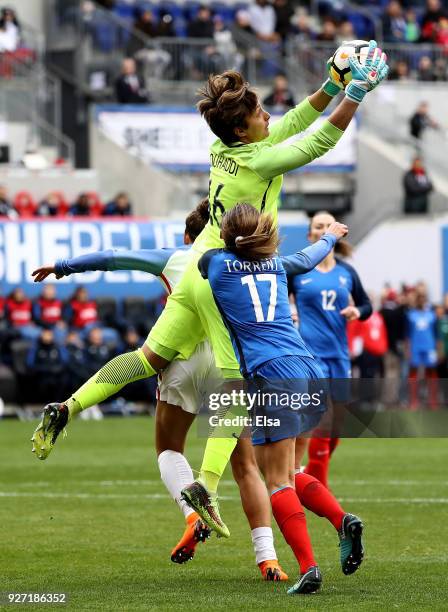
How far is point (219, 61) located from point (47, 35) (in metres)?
3.79

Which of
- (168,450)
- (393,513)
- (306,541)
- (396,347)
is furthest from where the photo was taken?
(396,347)

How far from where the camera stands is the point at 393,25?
3416cm

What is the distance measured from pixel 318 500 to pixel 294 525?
1.95 ft

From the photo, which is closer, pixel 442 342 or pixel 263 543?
pixel 263 543

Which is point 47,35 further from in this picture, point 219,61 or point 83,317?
point 83,317

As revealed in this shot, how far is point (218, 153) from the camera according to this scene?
26.5 ft

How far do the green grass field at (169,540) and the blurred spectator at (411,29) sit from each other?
19311 mm

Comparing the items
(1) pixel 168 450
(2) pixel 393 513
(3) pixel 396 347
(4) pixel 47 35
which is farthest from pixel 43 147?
(1) pixel 168 450

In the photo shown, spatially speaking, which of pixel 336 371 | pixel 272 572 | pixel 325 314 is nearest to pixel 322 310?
pixel 325 314

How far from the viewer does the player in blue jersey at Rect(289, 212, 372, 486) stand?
11250 mm

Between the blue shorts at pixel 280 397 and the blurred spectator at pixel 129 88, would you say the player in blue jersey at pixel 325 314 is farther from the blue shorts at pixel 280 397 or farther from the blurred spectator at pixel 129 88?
the blurred spectator at pixel 129 88

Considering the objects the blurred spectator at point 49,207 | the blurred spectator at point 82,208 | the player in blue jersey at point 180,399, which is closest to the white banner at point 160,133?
the blurred spectator at point 82,208

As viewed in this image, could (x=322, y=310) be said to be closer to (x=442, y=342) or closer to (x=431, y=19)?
(x=442, y=342)

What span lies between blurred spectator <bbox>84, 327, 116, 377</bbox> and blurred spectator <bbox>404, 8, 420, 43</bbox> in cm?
1456
